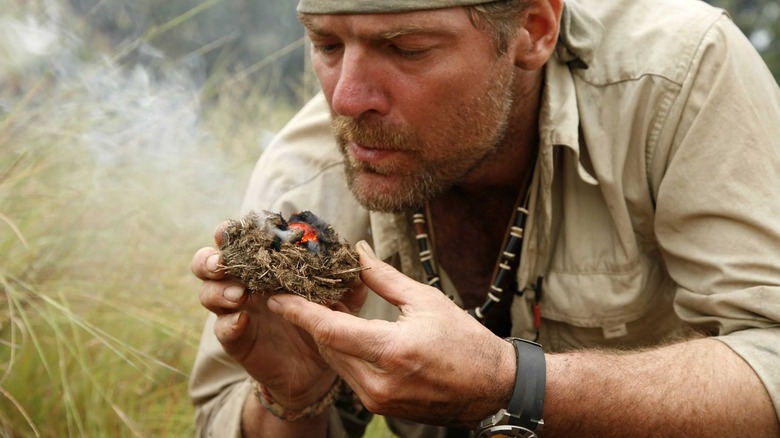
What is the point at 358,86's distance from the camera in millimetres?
2713

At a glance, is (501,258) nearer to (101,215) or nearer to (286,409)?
(286,409)

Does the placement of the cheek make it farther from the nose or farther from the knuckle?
the knuckle

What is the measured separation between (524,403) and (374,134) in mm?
891

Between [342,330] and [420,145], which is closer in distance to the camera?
[342,330]

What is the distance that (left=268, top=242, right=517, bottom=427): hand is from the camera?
2.22 metres

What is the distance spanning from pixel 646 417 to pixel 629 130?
0.92 metres

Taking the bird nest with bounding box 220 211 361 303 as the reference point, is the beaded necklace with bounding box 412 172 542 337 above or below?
below

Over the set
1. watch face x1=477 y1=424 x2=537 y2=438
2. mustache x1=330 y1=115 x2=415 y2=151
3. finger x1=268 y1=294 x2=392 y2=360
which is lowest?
watch face x1=477 y1=424 x2=537 y2=438

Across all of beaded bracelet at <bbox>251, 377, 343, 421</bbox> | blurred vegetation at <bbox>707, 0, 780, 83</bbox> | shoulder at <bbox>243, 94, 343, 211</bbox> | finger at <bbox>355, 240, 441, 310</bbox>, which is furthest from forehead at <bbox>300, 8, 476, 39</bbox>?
blurred vegetation at <bbox>707, 0, 780, 83</bbox>

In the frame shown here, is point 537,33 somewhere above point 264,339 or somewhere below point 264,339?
above

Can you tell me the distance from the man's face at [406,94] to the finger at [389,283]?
470 millimetres

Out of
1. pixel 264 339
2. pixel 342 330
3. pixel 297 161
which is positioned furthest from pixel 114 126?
pixel 342 330

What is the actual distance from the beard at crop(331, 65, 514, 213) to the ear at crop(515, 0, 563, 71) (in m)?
0.08

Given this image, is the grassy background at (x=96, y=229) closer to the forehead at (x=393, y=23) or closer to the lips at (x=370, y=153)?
the lips at (x=370, y=153)
